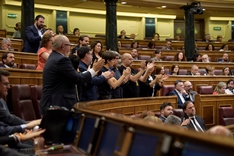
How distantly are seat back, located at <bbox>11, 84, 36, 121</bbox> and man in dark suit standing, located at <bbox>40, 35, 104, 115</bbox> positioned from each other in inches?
35.2

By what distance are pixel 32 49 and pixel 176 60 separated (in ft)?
13.3

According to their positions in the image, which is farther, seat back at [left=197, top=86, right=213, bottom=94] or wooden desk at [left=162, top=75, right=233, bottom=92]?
wooden desk at [left=162, top=75, right=233, bottom=92]

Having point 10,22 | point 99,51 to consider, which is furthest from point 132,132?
point 10,22

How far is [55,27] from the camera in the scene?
11.2 m

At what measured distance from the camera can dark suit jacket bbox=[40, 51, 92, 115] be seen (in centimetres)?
248

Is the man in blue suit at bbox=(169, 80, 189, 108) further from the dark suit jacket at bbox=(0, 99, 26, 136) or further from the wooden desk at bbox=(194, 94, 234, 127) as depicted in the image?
the dark suit jacket at bbox=(0, 99, 26, 136)

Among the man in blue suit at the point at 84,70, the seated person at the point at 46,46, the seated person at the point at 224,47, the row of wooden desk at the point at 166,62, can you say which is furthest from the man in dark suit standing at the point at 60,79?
the seated person at the point at 224,47

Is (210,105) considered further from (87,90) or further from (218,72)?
(87,90)

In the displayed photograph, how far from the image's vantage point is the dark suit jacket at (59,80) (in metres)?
2.48

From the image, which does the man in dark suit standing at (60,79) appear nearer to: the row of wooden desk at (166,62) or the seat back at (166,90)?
the row of wooden desk at (166,62)

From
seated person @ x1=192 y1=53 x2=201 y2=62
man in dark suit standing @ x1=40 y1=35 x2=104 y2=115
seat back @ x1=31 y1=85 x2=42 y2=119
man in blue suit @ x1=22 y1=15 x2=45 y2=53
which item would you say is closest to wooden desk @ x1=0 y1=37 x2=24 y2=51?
man in blue suit @ x1=22 y1=15 x2=45 y2=53

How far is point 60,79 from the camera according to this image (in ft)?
8.25

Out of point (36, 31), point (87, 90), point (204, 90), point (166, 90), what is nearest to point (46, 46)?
point (87, 90)

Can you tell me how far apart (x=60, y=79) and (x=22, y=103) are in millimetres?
1036
